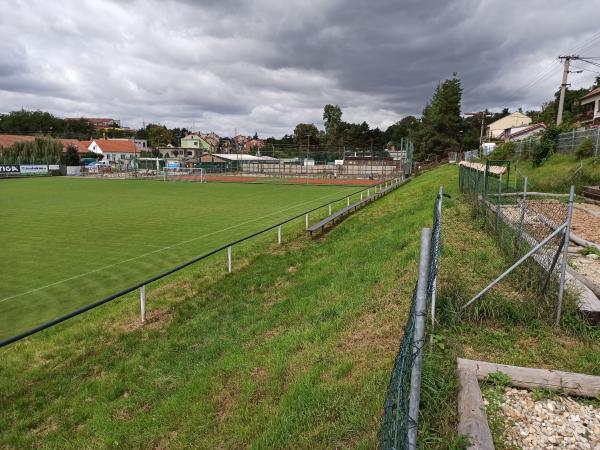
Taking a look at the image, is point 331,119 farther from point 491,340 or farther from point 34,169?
A: point 491,340

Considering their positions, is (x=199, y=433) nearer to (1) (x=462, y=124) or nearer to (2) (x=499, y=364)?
(2) (x=499, y=364)

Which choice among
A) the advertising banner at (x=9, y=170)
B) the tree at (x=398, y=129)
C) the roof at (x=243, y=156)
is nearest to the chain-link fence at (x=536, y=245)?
the advertising banner at (x=9, y=170)

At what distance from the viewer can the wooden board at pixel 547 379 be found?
12.0ft

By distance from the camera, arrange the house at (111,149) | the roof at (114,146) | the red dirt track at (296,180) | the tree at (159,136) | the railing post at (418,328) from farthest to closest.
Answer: the tree at (159,136) → the roof at (114,146) → the house at (111,149) → the red dirt track at (296,180) → the railing post at (418,328)

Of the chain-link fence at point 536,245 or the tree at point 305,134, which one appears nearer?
the chain-link fence at point 536,245

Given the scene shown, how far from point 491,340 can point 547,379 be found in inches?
41.3

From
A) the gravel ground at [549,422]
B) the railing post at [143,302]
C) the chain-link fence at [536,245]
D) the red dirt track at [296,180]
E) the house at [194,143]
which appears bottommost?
the railing post at [143,302]

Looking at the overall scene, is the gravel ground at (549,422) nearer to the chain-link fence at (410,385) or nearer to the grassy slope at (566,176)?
the chain-link fence at (410,385)

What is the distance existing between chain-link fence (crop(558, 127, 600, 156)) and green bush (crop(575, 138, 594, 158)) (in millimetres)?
152

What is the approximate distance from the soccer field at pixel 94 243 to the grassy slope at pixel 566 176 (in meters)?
12.8

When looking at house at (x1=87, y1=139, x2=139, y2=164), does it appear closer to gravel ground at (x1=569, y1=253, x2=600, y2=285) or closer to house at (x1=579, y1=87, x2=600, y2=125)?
house at (x1=579, y1=87, x2=600, y2=125)

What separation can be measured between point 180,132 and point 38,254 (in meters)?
167

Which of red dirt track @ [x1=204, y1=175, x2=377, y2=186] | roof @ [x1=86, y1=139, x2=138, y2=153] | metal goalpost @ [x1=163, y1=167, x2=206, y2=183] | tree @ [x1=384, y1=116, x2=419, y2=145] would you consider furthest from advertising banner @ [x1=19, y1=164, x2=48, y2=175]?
tree @ [x1=384, y1=116, x2=419, y2=145]

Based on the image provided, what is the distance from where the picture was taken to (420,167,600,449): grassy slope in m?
3.58
